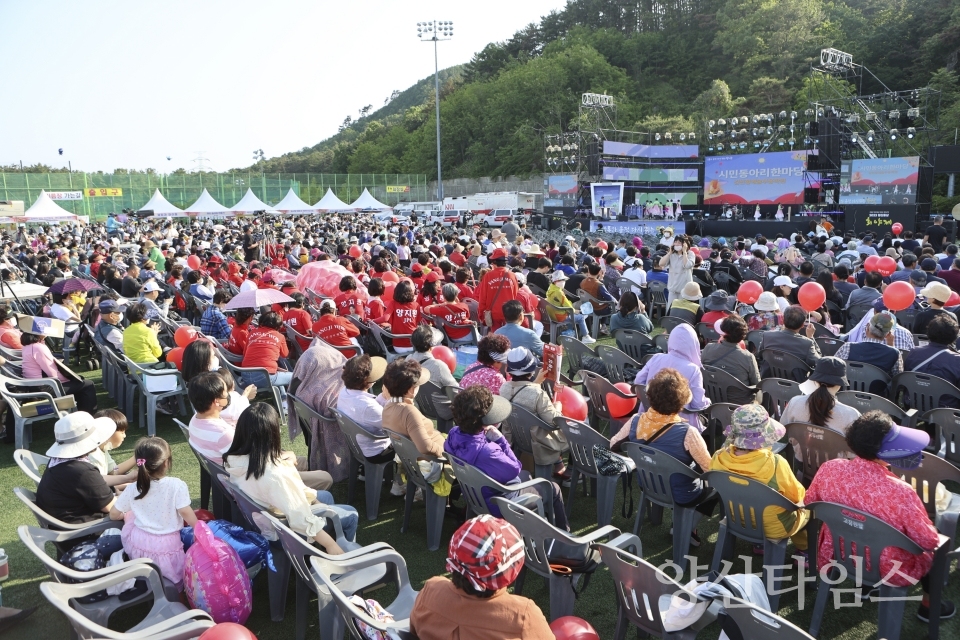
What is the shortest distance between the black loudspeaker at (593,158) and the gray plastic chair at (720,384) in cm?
2785

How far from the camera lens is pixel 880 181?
2200 centimetres

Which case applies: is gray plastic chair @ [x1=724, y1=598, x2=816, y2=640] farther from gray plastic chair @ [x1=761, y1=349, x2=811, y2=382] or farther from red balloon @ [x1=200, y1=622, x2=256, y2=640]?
gray plastic chair @ [x1=761, y1=349, x2=811, y2=382]

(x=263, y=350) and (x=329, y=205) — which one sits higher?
(x=329, y=205)

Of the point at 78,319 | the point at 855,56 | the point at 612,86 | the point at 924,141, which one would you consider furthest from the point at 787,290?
the point at 612,86

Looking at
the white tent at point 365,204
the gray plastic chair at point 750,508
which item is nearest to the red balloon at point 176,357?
the gray plastic chair at point 750,508

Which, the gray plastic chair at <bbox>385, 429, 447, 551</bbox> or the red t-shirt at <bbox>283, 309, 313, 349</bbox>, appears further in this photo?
the red t-shirt at <bbox>283, 309, 313, 349</bbox>

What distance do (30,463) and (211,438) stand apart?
44.6 inches

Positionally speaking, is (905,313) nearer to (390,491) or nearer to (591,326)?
(591,326)

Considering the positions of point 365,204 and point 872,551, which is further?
point 365,204

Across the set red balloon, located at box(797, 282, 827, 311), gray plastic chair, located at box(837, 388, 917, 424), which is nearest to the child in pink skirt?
gray plastic chair, located at box(837, 388, 917, 424)

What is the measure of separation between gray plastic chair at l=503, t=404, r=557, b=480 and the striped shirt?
5.59 feet

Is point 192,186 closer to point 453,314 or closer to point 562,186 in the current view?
point 562,186

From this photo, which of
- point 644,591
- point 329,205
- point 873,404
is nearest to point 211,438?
point 644,591

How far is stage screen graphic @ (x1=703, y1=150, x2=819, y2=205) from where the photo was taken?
1019 inches
